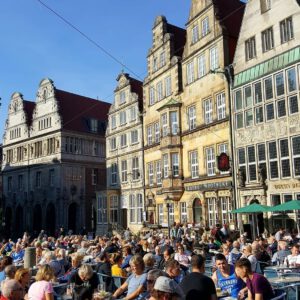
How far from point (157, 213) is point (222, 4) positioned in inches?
636

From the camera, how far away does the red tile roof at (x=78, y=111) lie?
1930 inches

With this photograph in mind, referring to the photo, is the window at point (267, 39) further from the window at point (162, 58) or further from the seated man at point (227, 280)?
the seated man at point (227, 280)

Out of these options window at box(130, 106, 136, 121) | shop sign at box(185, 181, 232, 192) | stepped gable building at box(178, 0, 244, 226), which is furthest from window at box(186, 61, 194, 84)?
window at box(130, 106, 136, 121)

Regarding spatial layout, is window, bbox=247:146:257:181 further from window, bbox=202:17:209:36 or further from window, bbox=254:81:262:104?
window, bbox=202:17:209:36

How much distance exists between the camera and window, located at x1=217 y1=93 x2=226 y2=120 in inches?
1067

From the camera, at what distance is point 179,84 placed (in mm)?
31781

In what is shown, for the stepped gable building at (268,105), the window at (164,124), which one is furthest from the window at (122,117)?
the stepped gable building at (268,105)

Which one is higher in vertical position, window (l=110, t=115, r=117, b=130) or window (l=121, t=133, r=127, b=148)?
window (l=110, t=115, r=117, b=130)

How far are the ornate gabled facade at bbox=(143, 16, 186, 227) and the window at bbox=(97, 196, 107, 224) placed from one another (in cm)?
693

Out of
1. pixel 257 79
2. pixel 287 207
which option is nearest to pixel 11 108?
pixel 257 79

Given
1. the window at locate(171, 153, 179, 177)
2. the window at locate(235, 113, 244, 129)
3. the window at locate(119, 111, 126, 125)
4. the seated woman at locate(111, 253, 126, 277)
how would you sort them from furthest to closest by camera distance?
1. the window at locate(119, 111, 126, 125)
2. the window at locate(171, 153, 179, 177)
3. the window at locate(235, 113, 244, 129)
4. the seated woman at locate(111, 253, 126, 277)

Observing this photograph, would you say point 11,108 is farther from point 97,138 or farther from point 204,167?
point 204,167

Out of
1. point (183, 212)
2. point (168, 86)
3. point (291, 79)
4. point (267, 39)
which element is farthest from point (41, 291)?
point (168, 86)

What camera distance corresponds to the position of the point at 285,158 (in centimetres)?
2269
